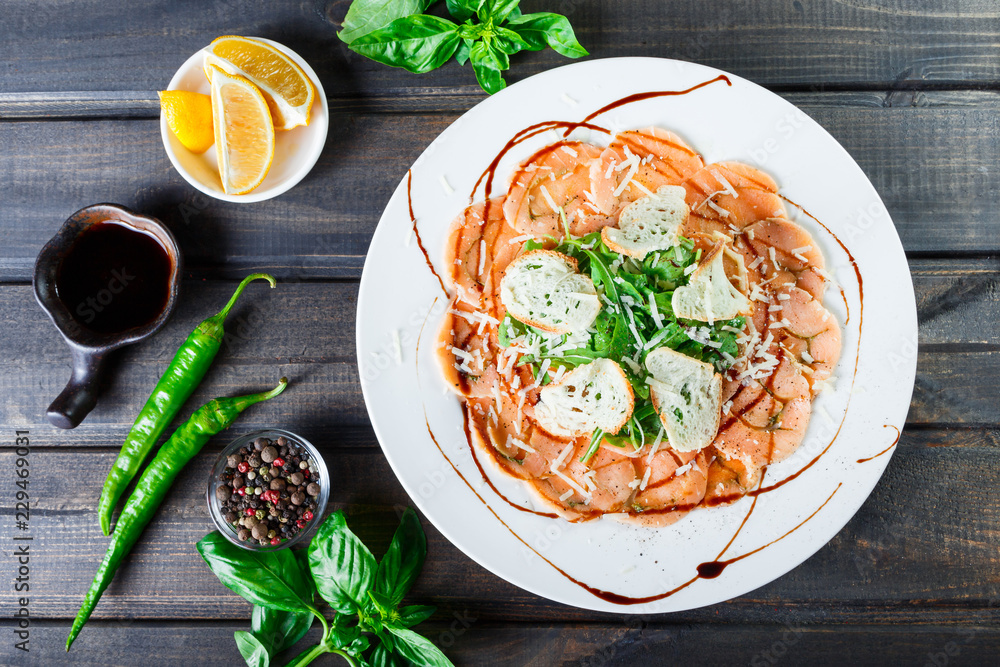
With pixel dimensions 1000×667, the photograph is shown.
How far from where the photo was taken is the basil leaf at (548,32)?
1.70m

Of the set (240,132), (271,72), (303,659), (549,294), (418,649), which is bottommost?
(303,659)

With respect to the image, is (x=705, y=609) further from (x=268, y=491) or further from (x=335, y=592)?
(x=268, y=491)

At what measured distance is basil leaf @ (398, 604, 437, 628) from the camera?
1763 mm

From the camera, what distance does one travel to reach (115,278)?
1.86 meters

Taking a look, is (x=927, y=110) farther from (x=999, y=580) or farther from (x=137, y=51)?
(x=137, y=51)

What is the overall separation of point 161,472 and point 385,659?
950mm

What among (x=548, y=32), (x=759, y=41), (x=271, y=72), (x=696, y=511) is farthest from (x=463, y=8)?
(x=696, y=511)

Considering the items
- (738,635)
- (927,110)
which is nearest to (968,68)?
(927,110)

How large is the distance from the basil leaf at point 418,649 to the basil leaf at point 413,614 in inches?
1.6

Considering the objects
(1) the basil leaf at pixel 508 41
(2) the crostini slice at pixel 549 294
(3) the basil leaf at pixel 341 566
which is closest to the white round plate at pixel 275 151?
(1) the basil leaf at pixel 508 41

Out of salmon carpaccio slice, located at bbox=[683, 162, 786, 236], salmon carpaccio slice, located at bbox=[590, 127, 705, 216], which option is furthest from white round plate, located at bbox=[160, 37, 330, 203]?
salmon carpaccio slice, located at bbox=[683, 162, 786, 236]

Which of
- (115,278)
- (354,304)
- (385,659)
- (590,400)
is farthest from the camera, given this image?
(354,304)

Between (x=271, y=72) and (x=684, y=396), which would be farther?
(x=271, y=72)

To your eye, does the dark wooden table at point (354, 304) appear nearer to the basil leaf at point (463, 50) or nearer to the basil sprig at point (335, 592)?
the basil leaf at point (463, 50)
